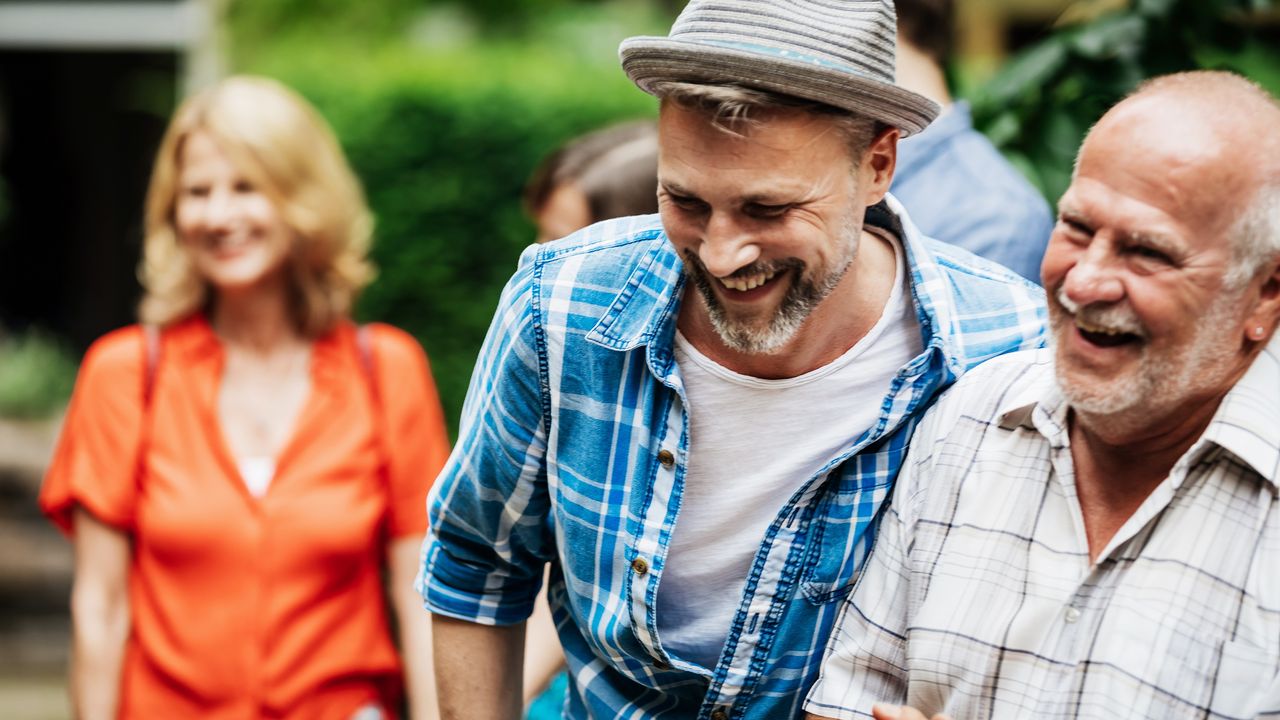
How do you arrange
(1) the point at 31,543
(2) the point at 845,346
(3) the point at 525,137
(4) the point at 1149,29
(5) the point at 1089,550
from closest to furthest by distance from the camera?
(5) the point at 1089,550, (2) the point at 845,346, (4) the point at 1149,29, (3) the point at 525,137, (1) the point at 31,543

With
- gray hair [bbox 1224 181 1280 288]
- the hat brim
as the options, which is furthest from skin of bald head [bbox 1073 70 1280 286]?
the hat brim

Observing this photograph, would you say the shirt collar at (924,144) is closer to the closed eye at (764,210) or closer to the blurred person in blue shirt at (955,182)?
the blurred person in blue shirt at (955,182)

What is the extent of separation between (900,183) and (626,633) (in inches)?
45.2

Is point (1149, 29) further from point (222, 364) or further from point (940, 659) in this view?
point (222, 364)

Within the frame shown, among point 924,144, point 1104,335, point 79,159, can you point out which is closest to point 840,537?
point 1104,335

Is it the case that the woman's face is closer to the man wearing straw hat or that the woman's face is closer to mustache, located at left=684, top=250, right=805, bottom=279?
the man wearing straw hat

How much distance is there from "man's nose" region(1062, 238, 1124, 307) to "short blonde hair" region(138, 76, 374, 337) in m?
2.34

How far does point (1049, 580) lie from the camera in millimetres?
1980

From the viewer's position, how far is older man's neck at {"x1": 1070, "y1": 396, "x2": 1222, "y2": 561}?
1969 mm

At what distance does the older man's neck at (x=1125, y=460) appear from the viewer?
1969mm

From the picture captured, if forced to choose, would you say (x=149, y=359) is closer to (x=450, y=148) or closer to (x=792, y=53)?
(x=792, y=53)

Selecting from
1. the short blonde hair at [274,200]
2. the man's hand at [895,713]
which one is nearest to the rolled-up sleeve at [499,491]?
the man's hand at [895,713]

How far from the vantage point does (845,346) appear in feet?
7.66

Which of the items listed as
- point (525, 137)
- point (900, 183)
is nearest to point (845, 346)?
point (900, 183)
